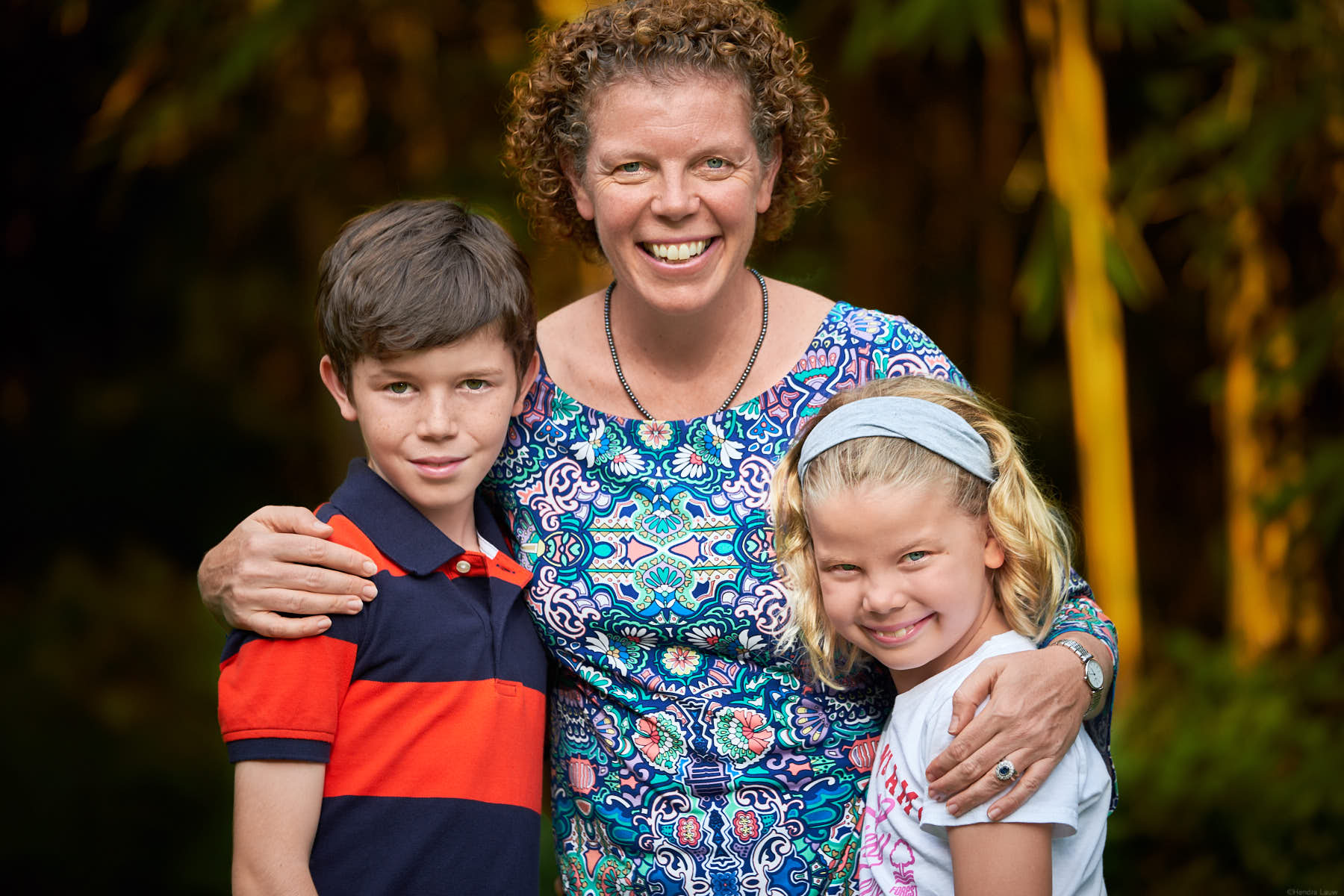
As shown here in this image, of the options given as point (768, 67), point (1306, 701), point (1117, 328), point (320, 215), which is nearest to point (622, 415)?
point (768, 67)

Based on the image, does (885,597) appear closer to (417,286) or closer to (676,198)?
(676,198)

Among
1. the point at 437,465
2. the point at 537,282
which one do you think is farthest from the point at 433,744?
the point at 537,282

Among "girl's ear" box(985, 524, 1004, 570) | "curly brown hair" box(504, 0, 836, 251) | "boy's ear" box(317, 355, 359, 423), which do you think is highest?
"curly brown hair" box(504, 0, 836, 251)

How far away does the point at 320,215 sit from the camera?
5770 millimetres

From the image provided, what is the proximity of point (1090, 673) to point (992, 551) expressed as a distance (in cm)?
21

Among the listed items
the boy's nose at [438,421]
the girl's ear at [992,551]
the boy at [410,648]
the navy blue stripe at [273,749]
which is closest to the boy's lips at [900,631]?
the girl's ear at [992,551]

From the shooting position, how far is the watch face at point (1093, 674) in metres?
1.78

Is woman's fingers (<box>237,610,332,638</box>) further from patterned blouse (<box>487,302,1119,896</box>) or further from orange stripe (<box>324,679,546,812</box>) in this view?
patterned blouse (<box>487,302,1119,896</box>)

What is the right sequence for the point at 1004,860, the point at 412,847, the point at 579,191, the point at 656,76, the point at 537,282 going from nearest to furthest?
1. the point at 1004,860
2. the point at 412,847
3. the point at 656,76
4. the point at 579,191
5. the point at 537,282

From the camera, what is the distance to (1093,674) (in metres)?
1.79

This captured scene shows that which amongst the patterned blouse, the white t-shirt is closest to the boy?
the patterned blouse

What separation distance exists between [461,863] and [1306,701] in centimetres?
349

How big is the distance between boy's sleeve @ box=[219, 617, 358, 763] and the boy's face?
0.79 feet

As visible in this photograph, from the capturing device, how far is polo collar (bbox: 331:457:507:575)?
5.84 ft
